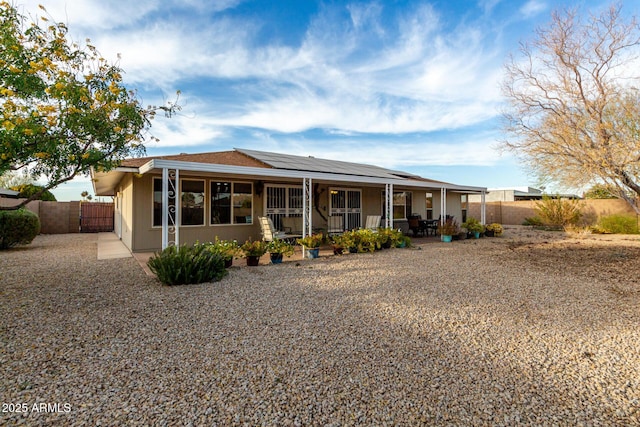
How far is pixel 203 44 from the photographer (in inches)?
326

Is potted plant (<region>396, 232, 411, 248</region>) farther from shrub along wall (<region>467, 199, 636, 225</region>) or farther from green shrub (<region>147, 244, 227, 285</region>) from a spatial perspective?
shrub along wall (<region>467, 199, 636, 225</region>)

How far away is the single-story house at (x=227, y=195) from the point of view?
785 cm

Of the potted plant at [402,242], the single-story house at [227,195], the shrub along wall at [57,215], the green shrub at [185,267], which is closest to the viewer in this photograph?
the green shrub at [185,267]

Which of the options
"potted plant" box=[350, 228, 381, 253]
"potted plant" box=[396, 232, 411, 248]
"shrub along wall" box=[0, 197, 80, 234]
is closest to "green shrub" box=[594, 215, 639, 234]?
"potted plant" box=[396, 232, 411, 248]

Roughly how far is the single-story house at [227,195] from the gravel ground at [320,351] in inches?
113

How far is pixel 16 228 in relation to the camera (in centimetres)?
997

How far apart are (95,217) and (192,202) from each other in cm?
1162

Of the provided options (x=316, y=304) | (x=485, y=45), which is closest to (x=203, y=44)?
(x=316, y=304)

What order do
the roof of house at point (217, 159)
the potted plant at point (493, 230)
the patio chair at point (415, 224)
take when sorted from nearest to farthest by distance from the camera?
the roof of house at point (217, 159) < the patio chair at point (415, 224) < the potted plant at point (493, 230)

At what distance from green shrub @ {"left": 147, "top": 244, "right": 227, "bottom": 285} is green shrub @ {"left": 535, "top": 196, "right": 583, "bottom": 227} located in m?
17.5

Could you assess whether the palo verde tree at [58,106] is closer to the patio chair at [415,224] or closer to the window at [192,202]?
the window at [192,202]

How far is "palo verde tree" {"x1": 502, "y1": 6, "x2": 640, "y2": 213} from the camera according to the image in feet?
33.7

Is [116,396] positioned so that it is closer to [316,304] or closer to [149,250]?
[316,304]

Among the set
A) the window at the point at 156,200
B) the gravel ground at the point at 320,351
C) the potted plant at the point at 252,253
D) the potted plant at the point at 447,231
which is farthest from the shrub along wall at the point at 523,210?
the window at the point at 156,200
